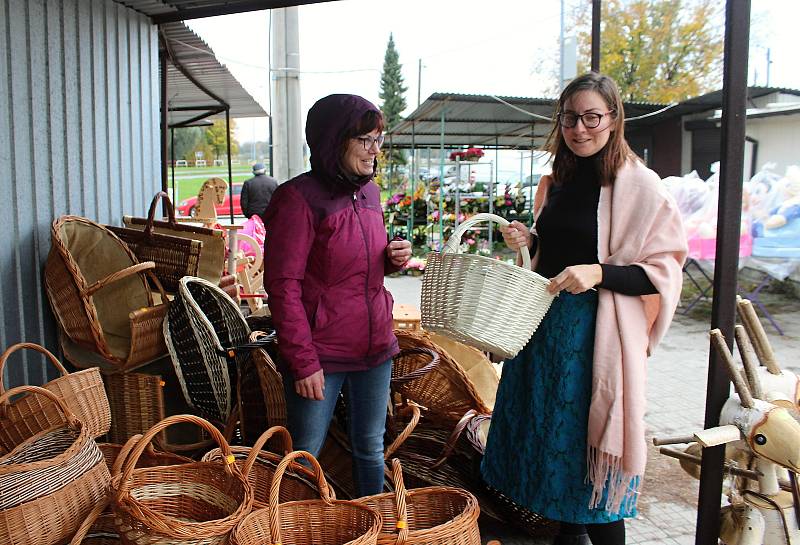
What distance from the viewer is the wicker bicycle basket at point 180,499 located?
5.28ft

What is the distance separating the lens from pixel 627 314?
1.95 metres

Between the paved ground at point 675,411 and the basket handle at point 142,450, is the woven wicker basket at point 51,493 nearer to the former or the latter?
the basket handle at point 142,450

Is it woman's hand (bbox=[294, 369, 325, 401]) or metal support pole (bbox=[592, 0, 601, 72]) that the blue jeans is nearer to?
woman's hand (bbox=[294, 369, 325, 401])

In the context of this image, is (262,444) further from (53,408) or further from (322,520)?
(53,408)

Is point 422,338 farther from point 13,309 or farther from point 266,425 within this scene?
point 13,309

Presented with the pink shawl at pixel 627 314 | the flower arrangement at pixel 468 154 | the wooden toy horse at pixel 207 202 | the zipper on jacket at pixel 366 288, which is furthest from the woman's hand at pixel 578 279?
the flower arrangement at pixel 468 154

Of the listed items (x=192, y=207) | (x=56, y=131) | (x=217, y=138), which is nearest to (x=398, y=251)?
(x=56, y=131)

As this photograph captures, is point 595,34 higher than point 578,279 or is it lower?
higher

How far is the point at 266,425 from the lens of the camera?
108 inches

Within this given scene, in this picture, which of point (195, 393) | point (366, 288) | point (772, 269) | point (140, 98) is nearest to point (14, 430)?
point (195, 393)

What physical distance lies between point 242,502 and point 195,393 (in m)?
1.19

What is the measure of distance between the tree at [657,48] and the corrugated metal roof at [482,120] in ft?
20.5

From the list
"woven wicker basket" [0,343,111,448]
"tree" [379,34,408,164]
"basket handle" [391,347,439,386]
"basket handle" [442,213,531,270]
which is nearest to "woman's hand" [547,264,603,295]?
"basket handle" [442,213,531,270]

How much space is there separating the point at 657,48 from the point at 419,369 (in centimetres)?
1983
